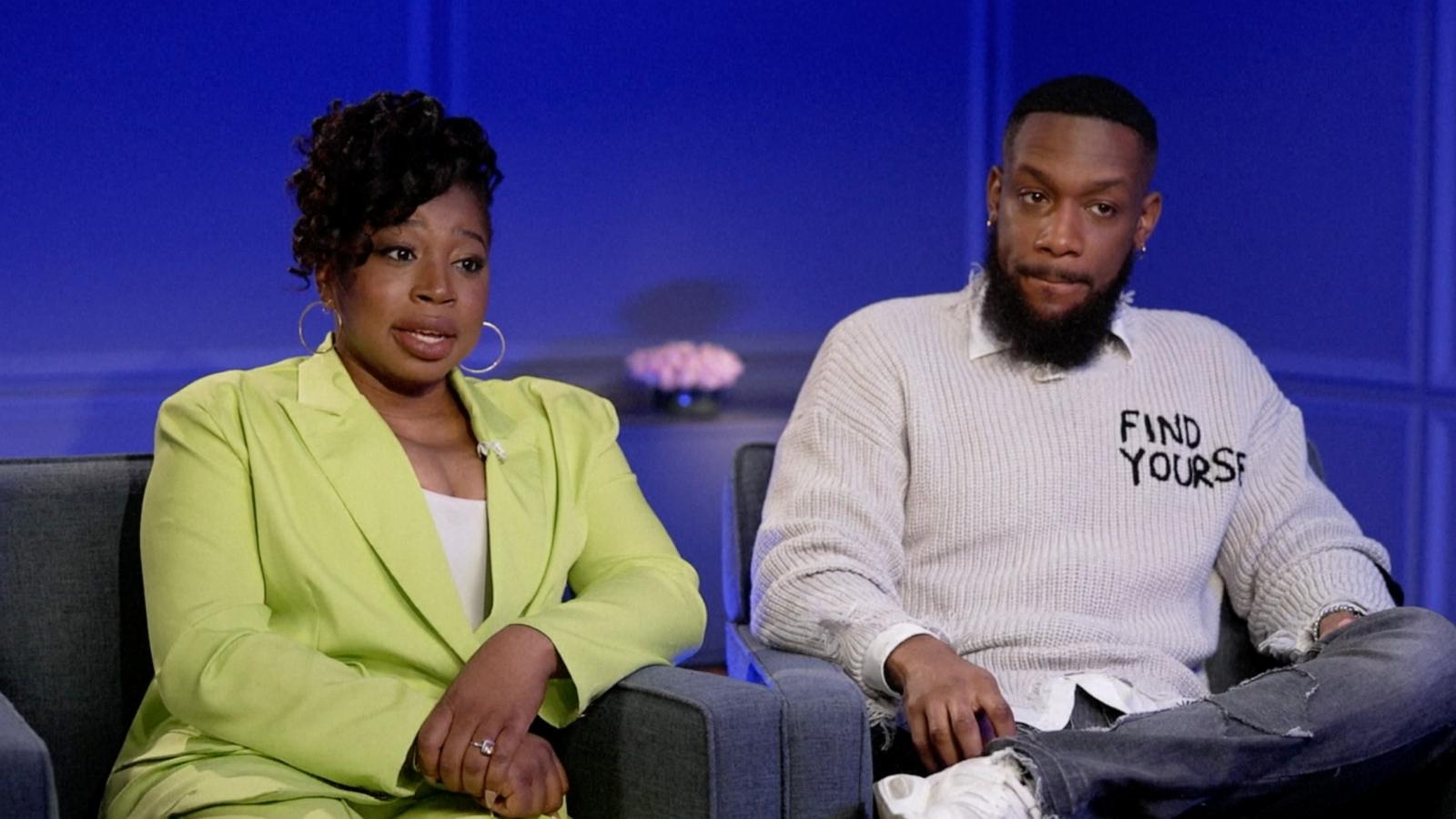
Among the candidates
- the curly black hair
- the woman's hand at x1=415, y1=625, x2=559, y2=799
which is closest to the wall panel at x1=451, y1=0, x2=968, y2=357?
the curly black hair

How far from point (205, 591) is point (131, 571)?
1.10 feet

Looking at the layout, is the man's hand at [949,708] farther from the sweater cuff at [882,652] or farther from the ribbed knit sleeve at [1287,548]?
the ribbed knit sleeve at [1287,548]

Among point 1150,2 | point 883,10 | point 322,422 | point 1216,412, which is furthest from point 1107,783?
point 883,10

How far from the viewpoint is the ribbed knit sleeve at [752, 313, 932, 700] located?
240 centimetres

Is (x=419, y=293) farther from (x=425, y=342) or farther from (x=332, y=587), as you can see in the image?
(x=332, y=587)

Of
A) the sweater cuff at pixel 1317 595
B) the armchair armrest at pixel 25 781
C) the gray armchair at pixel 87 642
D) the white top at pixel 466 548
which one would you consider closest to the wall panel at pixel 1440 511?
the sweater cuff at pixel 1317 595

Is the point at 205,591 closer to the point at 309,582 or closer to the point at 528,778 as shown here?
the point at 309,582

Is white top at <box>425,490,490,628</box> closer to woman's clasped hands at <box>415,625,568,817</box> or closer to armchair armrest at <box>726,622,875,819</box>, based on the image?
woman's clasped hands at <box>415,625,568,817</box>

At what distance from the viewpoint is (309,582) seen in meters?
2.12

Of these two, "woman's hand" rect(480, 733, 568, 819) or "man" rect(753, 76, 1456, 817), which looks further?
"man" rect(753, 76, 1456, 817)

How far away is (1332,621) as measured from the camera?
249 cm

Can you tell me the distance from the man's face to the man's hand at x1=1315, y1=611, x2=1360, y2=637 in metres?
0.58

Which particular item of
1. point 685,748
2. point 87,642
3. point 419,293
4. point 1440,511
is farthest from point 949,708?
point 1440,511

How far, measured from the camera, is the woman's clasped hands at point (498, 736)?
200cm
